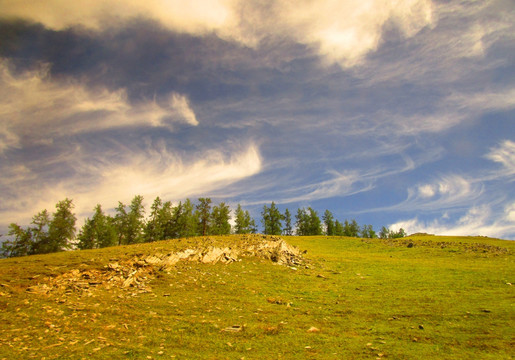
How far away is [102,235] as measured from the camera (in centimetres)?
7175

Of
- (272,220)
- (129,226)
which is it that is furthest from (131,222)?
(272,220)

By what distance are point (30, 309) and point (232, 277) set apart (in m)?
15.3

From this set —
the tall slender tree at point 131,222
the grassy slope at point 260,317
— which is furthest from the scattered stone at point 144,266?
the tall slender tree at point 131,222

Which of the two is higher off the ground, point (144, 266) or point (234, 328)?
point (144, 266)

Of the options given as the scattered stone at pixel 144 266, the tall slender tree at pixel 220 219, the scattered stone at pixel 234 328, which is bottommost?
the scattered stone at pixel 234 328

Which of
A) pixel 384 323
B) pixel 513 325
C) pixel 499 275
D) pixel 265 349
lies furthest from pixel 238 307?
pixel 499 275

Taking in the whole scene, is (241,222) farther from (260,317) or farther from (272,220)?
(260,317)

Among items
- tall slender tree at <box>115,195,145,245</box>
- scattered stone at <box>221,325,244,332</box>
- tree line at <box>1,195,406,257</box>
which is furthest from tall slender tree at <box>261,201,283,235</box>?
scattered stone at <box>221,325,244,332</box>

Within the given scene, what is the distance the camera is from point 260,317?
15484 mm

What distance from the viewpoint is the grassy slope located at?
10.8 metres

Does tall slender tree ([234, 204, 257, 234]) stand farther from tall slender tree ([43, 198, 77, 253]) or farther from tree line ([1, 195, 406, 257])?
tall slender tree ([43, 198, 77, 253])

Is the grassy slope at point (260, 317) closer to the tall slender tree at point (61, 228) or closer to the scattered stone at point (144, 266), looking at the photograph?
the scattered stone at point (144, 266)

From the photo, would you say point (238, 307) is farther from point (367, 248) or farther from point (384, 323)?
point (367, 248)

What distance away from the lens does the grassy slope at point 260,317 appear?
1077 centimetres
